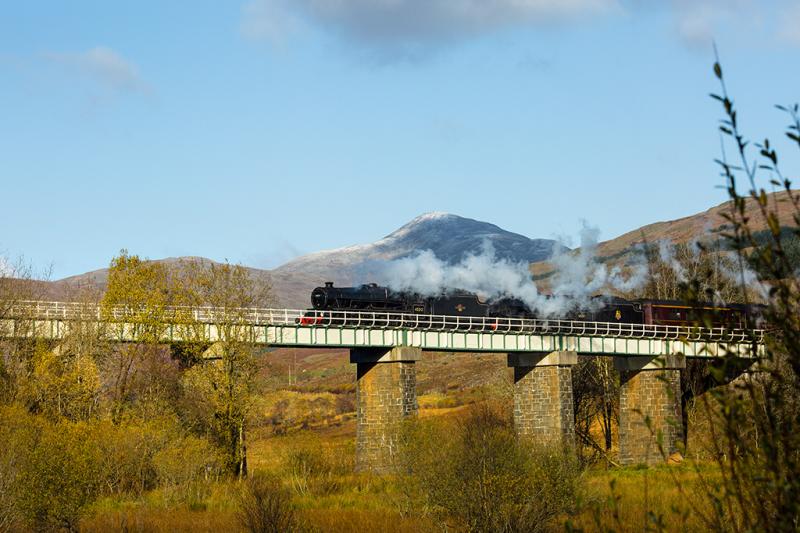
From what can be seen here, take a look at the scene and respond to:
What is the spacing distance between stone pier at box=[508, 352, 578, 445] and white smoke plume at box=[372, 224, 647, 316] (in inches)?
164

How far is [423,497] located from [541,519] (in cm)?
649

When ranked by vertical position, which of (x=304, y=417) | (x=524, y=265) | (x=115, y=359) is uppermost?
(x=524, y=265)

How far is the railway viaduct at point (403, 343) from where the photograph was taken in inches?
2450

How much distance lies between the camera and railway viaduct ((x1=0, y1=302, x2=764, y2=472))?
204 feet

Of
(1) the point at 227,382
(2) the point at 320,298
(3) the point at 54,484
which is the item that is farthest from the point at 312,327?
(3) the point at 54,484

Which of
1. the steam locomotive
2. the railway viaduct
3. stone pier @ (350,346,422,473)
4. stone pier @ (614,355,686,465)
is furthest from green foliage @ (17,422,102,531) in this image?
stone pier @ (614,355,686,465)

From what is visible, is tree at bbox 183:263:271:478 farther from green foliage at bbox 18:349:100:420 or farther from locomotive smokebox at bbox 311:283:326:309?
green foliage at bbox 18:349:100:420

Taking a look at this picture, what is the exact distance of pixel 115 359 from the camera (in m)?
68.9

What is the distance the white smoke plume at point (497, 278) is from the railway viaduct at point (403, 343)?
211 cm

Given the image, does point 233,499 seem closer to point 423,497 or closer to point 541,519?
point 423,497

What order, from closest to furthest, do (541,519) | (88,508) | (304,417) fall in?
1. (541,519)
2. (88,508)
3. (304,417)

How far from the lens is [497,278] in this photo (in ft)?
238

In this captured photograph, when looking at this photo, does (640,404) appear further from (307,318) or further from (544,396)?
(307,318)

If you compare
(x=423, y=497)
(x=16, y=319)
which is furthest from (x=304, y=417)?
(x=423, y=497)
